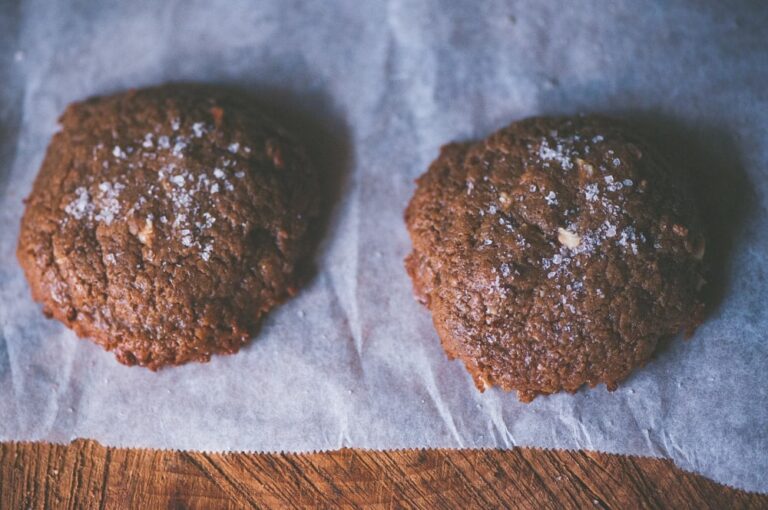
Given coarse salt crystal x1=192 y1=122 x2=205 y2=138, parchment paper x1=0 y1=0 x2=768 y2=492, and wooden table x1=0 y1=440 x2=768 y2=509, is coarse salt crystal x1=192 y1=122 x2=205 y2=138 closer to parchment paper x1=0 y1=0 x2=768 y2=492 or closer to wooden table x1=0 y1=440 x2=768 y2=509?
parchment paper x1=0 y1=0 x2=768 y2=492

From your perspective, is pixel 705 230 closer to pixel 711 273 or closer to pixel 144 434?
pixel 711 273

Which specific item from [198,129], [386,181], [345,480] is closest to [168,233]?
[198,129]

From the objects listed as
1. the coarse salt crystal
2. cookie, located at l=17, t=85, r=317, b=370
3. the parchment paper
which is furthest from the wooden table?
the coarse salt crystal

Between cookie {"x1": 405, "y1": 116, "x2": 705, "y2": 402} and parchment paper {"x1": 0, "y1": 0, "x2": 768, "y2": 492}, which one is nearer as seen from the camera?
cookie {"x1": 405, "y1": 116, "x2": 705, "y2": 402}

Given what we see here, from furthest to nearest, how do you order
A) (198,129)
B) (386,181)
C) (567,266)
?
(386,181)
(198,129)
(567,266)

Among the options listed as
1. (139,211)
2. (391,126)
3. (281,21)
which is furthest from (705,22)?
(139,211)

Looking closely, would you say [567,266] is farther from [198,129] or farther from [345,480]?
[198,129]
